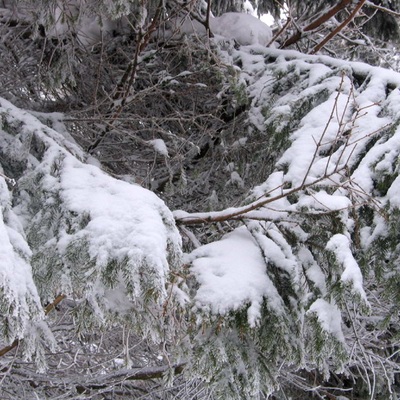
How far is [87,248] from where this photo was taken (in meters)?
→ 1.93

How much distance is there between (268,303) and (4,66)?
125 inches

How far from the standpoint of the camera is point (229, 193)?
4.34 m

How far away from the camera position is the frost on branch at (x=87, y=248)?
1.79 metres

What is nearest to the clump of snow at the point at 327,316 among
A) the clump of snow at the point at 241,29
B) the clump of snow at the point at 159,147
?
the clump of snow at the point at 159,147

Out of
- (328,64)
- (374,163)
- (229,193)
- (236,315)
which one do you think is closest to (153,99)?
(229,193)

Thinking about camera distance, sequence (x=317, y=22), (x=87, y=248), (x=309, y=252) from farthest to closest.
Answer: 1. (x=317, y=22)
2. (x=309, y=252)
3. (x=87, y=248)

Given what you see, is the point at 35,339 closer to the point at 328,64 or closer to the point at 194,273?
the point at 194,273

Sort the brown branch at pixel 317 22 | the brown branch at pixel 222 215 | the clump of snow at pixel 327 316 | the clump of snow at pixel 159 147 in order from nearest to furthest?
the clump of snow at pixel 327 316
the brown branch at pixel 222 215
the clump of snow at pixel 159 147
the brown branch at pixel 317 22

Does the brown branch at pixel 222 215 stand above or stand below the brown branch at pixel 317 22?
below

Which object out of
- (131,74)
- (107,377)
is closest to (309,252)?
(131,74)

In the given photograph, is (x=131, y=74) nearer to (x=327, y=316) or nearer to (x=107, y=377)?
(x=327, y=316)

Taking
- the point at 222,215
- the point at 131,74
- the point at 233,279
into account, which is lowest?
the point at 233,279

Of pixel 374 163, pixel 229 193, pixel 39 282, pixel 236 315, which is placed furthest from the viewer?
pixel 229 193

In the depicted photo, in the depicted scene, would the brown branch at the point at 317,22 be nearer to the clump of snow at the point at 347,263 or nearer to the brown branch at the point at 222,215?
the brown branch at the point at 222,215
